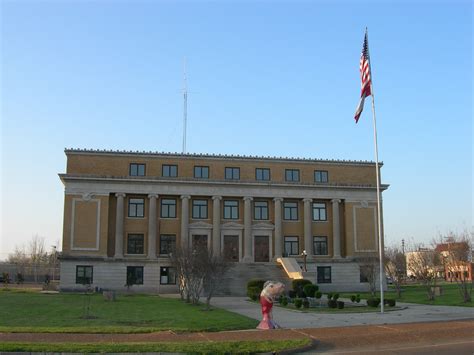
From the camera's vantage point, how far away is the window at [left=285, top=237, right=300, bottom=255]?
60094 mm

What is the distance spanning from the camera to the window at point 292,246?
60094 millimetres

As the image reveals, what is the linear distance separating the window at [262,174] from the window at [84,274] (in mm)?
20252

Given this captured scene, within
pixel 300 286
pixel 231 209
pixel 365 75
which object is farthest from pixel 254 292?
pixel 231 209

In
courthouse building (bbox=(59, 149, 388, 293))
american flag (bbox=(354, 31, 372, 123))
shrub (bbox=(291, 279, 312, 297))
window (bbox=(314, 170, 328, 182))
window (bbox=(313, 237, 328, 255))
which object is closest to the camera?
american flag (bbox=(354, 31, 372, 123))

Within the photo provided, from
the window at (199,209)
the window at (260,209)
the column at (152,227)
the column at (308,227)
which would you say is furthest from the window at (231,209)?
the column at (152,227)

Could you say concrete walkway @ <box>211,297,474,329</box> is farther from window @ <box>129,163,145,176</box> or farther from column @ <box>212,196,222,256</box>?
window @ <box>129,163,145,176</box>

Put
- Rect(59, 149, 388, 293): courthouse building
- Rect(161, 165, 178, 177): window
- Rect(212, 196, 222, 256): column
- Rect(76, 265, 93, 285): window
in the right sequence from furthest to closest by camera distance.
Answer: Rect(161, 165, 178, 177): window
Rect(212, 196, 222, 256): column
Rect(59, 149, 388, 293): courthouse building
Rect(76, 265, 93, 285): window

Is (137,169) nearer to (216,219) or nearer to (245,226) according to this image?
(216,219)

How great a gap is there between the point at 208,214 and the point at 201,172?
4.68m

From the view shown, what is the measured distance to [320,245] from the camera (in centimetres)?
6062

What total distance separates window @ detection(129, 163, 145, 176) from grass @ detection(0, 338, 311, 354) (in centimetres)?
4336

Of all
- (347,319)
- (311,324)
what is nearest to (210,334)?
(311,324)

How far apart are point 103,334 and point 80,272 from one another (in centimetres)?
3859

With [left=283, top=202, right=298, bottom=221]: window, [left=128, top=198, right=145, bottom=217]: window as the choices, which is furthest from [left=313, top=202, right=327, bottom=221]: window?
[left=128, top=198, right=145, bottom=217]: window
